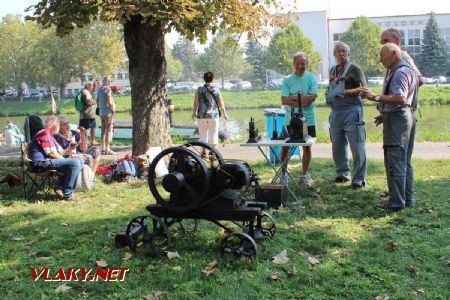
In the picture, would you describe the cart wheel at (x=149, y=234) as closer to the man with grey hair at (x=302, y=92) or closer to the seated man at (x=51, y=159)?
the seated man at (x=51, y=159)

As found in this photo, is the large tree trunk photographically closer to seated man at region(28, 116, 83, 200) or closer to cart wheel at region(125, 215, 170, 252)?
seated man at region(28, 116, 83, 200)

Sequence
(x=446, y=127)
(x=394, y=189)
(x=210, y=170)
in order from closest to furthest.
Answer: (x=210, y=170)
(x=394, y=189)
(x=446, y=127)

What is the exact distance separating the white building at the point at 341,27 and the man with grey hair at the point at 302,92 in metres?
84.2

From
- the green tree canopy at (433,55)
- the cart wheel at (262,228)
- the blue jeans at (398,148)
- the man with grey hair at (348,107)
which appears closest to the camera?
the cart wheel at (262,228)

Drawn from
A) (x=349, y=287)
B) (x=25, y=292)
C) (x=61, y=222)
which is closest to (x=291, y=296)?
(x=349, y=287)

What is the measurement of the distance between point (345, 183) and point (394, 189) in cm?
171

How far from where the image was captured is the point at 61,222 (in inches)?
248

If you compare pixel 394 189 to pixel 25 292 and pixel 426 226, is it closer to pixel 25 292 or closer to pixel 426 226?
pixel 426 226

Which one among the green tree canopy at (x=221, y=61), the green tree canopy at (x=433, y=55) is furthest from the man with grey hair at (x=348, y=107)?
the green tree canopy at (x=221, y=61)

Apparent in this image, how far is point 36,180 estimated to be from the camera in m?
8.47

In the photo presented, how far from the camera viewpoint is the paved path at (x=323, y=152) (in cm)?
1073

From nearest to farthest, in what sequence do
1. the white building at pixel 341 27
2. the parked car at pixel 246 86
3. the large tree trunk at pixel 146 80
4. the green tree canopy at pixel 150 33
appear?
the green tree canopy at pixel 150 33 < the large tree trunk at pixel 146 80 < the parked car at pixel 246 86 < the white building at pixel 341 27

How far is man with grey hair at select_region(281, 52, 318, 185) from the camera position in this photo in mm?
7500

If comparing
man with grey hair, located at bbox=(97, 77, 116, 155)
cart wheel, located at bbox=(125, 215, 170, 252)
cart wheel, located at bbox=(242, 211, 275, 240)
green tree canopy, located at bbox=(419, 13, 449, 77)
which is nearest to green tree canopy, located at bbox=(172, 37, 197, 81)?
green tree canopy, located at bbox=(419, 13, 449, 77)
